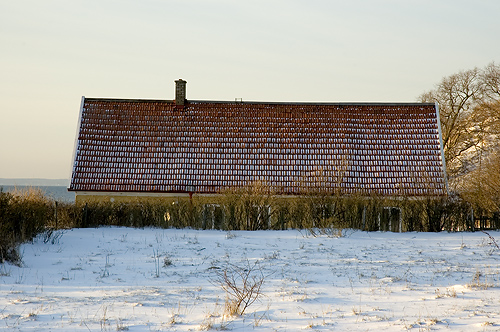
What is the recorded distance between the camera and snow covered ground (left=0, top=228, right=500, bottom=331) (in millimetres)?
8094

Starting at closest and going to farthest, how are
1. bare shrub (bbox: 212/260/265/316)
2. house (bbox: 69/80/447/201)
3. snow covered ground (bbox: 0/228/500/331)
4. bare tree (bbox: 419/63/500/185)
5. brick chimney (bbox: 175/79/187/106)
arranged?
1. snow covered ground (bbox: 0/228/500/331)
2. bare shrub (bbox: 212/260/265/316)
3. house (bbox: 69/80/447/201)
4. brick chimney (bbox: 175/79/187/106)
5. bare tree (bbox: 419/63/500/185)

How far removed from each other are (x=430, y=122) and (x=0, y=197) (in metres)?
19.4

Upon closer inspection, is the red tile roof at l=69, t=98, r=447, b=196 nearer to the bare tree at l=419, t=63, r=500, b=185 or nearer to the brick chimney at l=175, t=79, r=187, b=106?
the brick chimney at l=175, t=79, r=187, b=106

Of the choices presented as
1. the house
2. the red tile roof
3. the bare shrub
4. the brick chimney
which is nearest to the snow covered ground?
the bare shrub

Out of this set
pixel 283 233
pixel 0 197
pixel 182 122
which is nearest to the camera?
pixel 0 197

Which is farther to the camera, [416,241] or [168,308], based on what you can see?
[416,241]

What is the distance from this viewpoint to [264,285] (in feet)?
35.0

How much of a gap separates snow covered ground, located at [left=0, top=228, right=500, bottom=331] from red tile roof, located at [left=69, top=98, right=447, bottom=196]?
23.6ft

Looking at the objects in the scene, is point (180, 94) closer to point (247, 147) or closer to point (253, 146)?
point (247, 147)

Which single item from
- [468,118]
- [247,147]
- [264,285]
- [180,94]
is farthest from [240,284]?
[468,118]

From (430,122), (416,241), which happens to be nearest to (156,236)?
(416,241)

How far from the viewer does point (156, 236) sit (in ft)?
58.9

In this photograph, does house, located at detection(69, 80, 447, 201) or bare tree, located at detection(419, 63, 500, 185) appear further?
bare tree, located at detection(419, 63, 500, 185)

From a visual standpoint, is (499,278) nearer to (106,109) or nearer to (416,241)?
(416,241)
